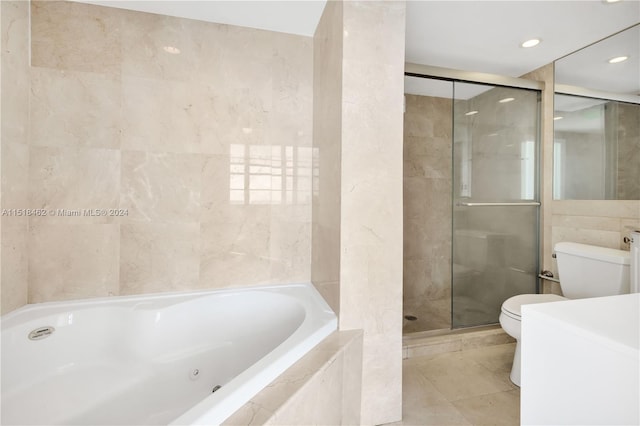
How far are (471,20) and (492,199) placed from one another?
4.47ft

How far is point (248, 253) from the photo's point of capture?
1.94m

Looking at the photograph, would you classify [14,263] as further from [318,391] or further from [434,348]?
[434,348]

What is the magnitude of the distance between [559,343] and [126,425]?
5.27 feet

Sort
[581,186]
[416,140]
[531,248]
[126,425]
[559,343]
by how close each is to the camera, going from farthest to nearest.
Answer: [416,140], [531,248], [581,186], [126,425], [559,343]

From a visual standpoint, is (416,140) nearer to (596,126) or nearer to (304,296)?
(596,126)

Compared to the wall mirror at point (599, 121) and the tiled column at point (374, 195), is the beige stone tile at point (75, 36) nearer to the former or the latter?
the tiled column at point (374, 195)

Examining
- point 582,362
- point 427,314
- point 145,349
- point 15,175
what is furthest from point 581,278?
point 15,175

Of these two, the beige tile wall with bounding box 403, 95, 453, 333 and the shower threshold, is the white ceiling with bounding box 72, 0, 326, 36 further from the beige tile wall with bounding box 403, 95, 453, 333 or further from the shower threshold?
the shower threshold

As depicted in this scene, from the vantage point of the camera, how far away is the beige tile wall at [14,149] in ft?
4.73

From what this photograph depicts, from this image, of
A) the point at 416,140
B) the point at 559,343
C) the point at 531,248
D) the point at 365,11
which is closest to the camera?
the point at 559,343

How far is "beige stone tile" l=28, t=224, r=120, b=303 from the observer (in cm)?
163

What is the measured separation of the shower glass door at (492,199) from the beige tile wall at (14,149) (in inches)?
110

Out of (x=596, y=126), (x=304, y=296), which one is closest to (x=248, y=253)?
(x=304, y=296)

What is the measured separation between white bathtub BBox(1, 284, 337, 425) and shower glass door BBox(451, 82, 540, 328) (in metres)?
1.48
